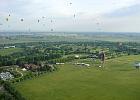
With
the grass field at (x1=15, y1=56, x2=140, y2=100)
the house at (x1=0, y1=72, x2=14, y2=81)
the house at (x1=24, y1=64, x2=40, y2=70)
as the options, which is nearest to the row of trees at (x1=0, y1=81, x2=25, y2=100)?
the grass field at (x1=15, y1=56, x2=140, y2=100)

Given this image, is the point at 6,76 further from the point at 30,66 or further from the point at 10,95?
the point at 10,95

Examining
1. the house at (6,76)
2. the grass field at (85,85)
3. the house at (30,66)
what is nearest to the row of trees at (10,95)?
the grass field at (85,85)

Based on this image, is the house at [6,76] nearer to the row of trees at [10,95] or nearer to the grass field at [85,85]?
the grass field at [85,85]

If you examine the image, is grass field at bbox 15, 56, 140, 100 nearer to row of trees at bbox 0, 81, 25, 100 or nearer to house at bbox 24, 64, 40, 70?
row of trees at bbox 0, 81, 25, 100

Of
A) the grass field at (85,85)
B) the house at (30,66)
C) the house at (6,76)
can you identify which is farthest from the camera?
the house at (30,66)

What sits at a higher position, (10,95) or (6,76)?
(10,95)

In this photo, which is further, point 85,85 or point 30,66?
point 30,66

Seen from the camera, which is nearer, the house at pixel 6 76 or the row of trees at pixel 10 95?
the row of trees at pixel 10 95

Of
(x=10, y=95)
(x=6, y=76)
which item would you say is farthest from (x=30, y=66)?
(x=10, y=95)

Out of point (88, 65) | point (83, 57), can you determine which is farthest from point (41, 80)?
point (83, 57)
